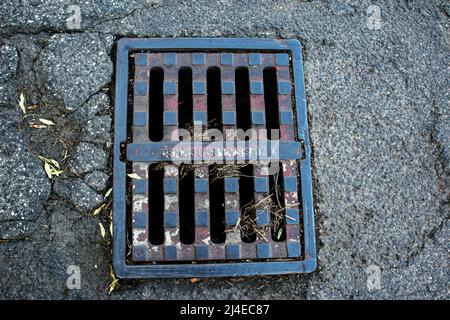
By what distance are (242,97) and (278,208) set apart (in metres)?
0.50

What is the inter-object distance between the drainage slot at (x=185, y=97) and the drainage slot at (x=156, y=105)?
0.08 m

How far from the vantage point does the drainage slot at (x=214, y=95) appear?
1.86 m

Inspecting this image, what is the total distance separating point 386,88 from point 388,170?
352 mm

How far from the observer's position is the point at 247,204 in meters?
1.74

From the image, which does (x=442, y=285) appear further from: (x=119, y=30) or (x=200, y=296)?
(x=119, y=30)

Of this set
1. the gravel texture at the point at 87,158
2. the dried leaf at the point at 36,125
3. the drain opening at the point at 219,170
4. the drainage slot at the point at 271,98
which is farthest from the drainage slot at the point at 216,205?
the dried leaf at the point at 36,125

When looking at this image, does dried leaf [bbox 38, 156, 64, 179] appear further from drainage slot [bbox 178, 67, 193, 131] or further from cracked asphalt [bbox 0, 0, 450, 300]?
drainage slot [bbox 178, 67, 193, 131]

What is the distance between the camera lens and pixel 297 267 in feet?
5.53

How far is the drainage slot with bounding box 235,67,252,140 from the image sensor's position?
1.89 m

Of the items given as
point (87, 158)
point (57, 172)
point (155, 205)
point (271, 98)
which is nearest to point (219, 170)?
point (155, 205)

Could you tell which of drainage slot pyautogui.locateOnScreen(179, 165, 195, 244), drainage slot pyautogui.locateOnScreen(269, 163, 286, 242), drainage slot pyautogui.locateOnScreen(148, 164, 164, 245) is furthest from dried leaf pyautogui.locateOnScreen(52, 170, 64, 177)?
drainage slot pyautogui.locateOnScreen(269, 163, 286, 242)

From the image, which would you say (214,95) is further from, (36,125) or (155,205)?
(36,125)

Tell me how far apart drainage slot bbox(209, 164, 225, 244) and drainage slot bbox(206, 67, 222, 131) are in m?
0.23
